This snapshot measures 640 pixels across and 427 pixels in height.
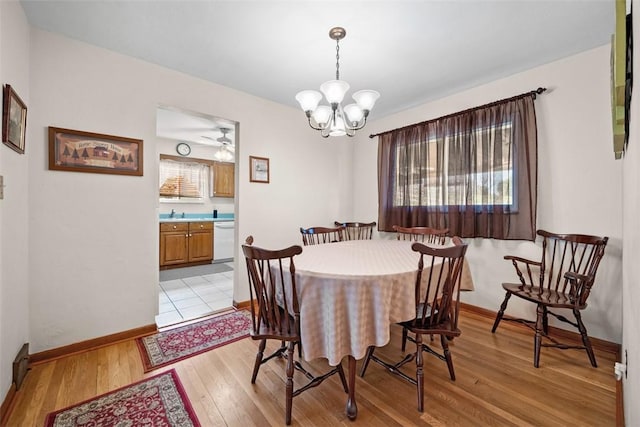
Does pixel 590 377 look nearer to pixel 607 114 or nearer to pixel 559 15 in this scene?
pixel 607 114

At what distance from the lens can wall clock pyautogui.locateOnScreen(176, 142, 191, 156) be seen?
5277 millimetres

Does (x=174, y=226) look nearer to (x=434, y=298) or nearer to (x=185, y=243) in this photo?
(x=185, y=243)

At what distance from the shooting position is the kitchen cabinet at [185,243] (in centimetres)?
466

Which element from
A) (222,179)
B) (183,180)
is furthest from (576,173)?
(183,180)

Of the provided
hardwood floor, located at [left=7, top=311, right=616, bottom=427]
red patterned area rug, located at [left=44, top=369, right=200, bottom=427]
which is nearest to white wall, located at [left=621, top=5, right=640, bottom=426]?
hardwood floor, located at [left=7, top=311, right=616, bottom=427]

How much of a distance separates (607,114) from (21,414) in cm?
444

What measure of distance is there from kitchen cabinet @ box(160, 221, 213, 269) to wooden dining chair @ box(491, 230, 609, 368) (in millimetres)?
4716

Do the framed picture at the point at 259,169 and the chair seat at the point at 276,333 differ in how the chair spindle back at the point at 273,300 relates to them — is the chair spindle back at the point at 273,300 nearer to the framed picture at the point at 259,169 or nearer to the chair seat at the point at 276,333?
the chair seat at the point at 276,333

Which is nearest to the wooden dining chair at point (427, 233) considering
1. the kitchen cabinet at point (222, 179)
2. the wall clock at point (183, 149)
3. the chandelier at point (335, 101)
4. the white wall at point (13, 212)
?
the chandelier at point (335, 101)

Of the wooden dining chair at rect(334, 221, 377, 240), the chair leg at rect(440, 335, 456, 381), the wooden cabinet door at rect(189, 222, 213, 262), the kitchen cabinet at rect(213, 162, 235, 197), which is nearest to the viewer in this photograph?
the chair leg at rect(440, 335, 456, 381)

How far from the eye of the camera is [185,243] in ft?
16.0

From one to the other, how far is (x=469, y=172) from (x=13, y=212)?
3.76 meters

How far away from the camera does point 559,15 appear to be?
5.95ft

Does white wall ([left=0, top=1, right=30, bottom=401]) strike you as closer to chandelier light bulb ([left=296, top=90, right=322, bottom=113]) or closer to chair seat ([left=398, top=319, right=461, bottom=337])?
chandelier light bulb ([left=296, top=90, right=322, bottom=113])
